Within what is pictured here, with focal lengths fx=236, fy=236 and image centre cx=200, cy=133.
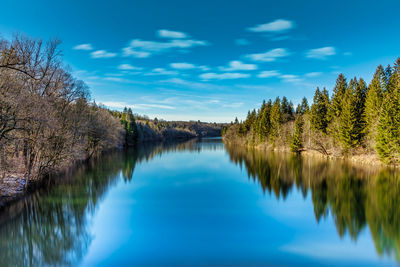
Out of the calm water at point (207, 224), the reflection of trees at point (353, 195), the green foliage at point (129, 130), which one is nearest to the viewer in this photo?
the calm water at point (207, 224)

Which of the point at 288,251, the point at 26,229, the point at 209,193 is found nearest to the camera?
the point at 288,251

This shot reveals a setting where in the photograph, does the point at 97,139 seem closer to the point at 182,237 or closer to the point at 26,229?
the point at 26,229

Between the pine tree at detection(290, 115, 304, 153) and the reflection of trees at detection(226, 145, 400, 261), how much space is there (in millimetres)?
18643

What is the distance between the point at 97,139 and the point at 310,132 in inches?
1411

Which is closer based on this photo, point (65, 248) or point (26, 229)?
point (65, 248)

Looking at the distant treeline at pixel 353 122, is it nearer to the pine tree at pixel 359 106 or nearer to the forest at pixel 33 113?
the pine tree at pixel 359 106

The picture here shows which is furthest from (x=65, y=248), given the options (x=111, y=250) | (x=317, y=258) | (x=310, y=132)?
(x=310, y=132)

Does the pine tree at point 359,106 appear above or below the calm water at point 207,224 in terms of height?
above

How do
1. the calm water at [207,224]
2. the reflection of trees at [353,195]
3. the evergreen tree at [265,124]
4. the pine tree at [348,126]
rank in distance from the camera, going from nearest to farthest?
the calm water at [207,224] → the reflection of trees at [353,195] → the pine tree at [348,126] → the evergreen tree at [265,124]

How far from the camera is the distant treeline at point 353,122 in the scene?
81.1 feet

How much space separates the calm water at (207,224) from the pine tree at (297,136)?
76.6 ft

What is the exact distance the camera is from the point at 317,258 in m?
7.86

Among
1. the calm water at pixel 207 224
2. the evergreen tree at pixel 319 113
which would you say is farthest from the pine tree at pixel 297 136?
the calm water at pixel 207 224

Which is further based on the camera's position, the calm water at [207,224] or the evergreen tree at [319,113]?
the evergreen tree at [319,113]
